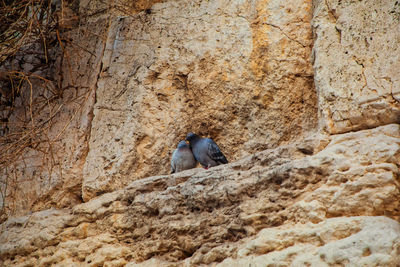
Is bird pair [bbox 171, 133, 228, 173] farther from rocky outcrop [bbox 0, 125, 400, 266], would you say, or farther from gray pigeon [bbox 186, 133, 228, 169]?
rocky outcrop [bbox 0, 125, 400, 266]

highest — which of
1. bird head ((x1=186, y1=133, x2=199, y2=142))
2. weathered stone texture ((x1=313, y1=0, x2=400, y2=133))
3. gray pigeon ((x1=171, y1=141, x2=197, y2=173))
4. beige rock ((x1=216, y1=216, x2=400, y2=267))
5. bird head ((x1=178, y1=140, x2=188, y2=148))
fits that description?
weathered stone texture ((x1=313, y1=0, x2=400, y2=133))

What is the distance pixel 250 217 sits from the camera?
9.09 ft

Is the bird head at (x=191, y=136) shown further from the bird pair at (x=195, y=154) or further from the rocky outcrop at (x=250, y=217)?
the rocky outcrop at (x=250, y=217)

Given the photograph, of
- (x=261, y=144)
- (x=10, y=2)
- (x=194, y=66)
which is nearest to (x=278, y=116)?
(x=261, y=144)

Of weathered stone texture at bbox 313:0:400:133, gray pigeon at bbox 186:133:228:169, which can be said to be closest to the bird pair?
gray pigeon at bbox 186:133:228:169

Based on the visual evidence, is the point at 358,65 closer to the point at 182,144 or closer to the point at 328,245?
the point at 328,245

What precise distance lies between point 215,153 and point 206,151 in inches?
2.8

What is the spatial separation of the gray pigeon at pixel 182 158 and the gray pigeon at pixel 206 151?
4 cm

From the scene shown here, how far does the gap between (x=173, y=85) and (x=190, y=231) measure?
132cm

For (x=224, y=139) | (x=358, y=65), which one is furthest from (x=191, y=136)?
(x=358, y=65)

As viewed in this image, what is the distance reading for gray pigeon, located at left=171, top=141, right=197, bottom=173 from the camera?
12.0 feet

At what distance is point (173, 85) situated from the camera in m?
3.91

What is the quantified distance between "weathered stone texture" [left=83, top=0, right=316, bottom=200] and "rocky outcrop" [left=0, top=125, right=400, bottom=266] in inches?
16.7

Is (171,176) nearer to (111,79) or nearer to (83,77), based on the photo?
(111,79)
